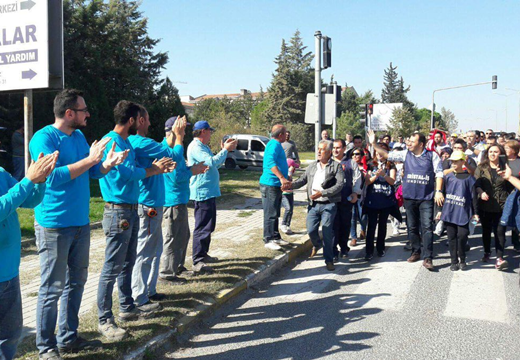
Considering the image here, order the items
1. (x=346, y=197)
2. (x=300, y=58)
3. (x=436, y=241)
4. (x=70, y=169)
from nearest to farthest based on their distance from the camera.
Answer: (x=70, y=169)
(x=346, y=197)
(x=436, y=241)
(x=300, y=58)

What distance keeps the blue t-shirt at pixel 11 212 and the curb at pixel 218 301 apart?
1349 millimetres

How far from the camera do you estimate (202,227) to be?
6.09m

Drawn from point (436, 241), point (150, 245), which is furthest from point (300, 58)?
point (150, 245)

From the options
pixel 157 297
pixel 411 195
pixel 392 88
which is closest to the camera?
pixel 157 297

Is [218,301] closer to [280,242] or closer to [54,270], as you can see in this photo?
[54,270]

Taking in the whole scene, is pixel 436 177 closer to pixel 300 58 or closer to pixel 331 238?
pixel 331 238

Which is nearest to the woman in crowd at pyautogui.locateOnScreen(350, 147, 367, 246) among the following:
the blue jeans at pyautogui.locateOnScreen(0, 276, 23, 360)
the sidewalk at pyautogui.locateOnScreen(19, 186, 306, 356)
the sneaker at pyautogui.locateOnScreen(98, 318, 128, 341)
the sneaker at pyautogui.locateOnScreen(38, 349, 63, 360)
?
the sidewalk at pyautogui.locateOnScreen(19, 186, 306, 356)

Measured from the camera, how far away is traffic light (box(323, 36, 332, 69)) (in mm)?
10719

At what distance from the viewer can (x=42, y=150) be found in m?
3.24

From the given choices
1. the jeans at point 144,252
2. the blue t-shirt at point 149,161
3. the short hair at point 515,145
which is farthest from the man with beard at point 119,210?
the short hair at point 515,145

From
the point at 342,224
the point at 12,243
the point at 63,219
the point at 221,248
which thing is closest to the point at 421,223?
the point at 342,224

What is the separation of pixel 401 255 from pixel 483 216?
4.73 feet

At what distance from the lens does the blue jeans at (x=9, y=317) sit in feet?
9.07

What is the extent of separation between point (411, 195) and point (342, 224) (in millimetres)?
1197
